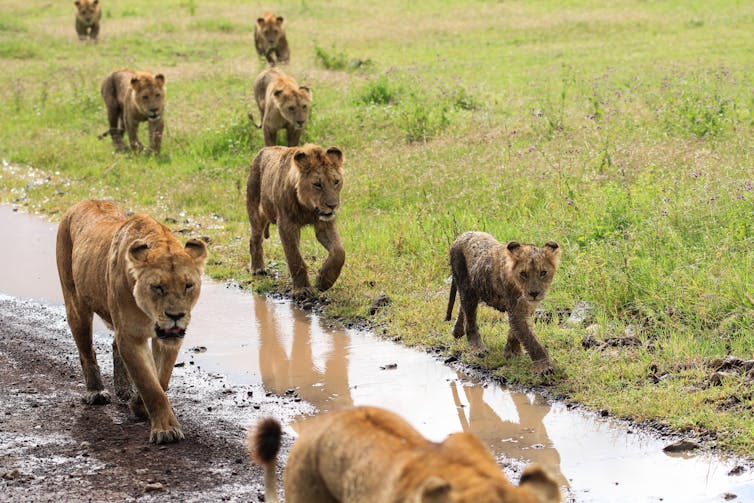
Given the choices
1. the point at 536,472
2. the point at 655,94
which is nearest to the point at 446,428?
the point at 536,472

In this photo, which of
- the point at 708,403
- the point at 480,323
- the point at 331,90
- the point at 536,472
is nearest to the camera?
the point at 536,472

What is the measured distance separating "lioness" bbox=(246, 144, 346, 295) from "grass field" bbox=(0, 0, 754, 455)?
0.36m

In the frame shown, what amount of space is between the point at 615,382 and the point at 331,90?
34.6 feet

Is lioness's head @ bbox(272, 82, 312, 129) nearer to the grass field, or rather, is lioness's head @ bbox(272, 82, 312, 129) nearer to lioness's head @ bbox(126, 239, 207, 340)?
the grass field

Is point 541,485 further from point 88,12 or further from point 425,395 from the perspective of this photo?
point 88,12

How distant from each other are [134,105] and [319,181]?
6376mm

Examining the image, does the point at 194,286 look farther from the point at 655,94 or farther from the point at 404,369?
the point at 655,94

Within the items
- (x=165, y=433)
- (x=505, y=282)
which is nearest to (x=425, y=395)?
(x=505, y=282)

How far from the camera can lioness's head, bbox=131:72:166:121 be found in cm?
1421

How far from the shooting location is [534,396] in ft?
21.6

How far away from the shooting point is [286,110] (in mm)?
13102

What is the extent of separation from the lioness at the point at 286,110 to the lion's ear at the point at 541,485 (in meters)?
10.4

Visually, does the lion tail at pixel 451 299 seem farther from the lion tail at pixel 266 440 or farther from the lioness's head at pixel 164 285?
the lion tail at pixel 266 440

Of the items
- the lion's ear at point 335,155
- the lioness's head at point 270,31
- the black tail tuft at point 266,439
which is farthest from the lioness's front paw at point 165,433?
the lioness's head at point 270,31
